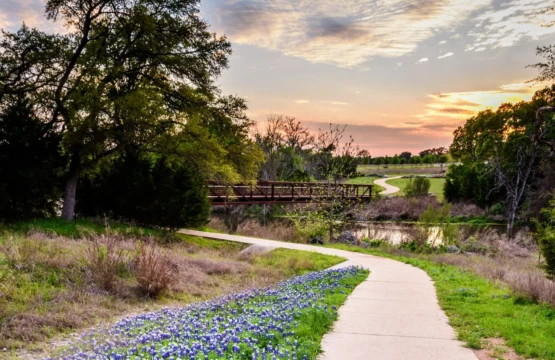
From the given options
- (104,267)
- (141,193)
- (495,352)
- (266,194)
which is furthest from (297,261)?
(266,194)

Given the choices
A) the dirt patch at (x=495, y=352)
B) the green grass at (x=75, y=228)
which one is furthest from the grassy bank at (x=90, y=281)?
the dirt patch at (x=495, y=352)

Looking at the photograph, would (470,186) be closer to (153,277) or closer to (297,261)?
(297,261)

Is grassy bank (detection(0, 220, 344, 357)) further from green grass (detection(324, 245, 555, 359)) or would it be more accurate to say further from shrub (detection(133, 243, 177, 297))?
green grass (detection(324, 245, 555, 359))

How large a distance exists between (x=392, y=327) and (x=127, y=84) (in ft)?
58.1

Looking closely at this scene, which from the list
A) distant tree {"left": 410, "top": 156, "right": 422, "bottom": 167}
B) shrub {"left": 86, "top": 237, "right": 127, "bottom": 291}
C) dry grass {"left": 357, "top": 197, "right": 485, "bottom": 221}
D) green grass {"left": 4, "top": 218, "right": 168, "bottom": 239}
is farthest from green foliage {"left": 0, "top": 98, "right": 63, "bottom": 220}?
distant tree {"left": 410, "top": 156, "right": 422, "bottom": 167}

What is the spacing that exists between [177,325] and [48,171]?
12.8 metres

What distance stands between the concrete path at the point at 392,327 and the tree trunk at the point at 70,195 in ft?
45.8

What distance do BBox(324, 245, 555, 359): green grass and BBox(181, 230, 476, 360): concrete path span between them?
0.81 ft

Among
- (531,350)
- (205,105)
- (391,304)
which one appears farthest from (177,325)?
(205,105)

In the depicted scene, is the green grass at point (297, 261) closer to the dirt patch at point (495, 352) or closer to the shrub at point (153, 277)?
the shrub at point (153, 277)

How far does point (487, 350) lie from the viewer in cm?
549

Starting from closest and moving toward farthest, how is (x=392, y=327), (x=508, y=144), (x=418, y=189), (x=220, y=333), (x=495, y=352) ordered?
(x=220, y=333), (x=495, y=352), (x=392, y=327), (x=508, y=144), (x=418, y=189)

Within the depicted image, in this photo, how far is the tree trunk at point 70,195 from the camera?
18.2 metres

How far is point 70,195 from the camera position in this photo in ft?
60.8
